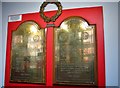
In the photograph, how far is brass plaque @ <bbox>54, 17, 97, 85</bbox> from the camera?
2.26 meters

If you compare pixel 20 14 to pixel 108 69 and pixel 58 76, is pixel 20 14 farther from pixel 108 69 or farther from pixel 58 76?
pixel 108 69

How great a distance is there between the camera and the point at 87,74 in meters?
2.25

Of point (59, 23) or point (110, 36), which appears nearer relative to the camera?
point (110, 36)

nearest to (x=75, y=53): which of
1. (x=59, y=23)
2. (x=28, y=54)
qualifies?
(x=59, y=23)

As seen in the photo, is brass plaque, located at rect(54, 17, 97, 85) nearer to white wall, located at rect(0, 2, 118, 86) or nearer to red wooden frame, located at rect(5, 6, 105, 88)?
red wooden frame, located at rect(5, 6, 105, 88)

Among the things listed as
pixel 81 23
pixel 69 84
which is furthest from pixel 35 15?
pixel 69 84

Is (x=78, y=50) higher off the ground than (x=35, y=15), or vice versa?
(x=35, y=15)

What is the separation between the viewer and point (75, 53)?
2.34 metres

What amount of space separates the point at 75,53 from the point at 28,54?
2.22 ft

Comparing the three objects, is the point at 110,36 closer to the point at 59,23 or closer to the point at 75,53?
the point at 75,53

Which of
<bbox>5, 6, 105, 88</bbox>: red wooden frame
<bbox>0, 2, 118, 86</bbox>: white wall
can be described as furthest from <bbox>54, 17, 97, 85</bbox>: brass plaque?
<bbox>0, 2, 118, 86</bbox>: white wall

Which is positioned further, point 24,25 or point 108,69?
point 24,25

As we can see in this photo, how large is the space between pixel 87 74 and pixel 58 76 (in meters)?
0.39

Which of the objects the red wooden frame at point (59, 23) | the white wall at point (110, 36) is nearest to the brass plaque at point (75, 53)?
the red wooden frame at point (59, 23)
